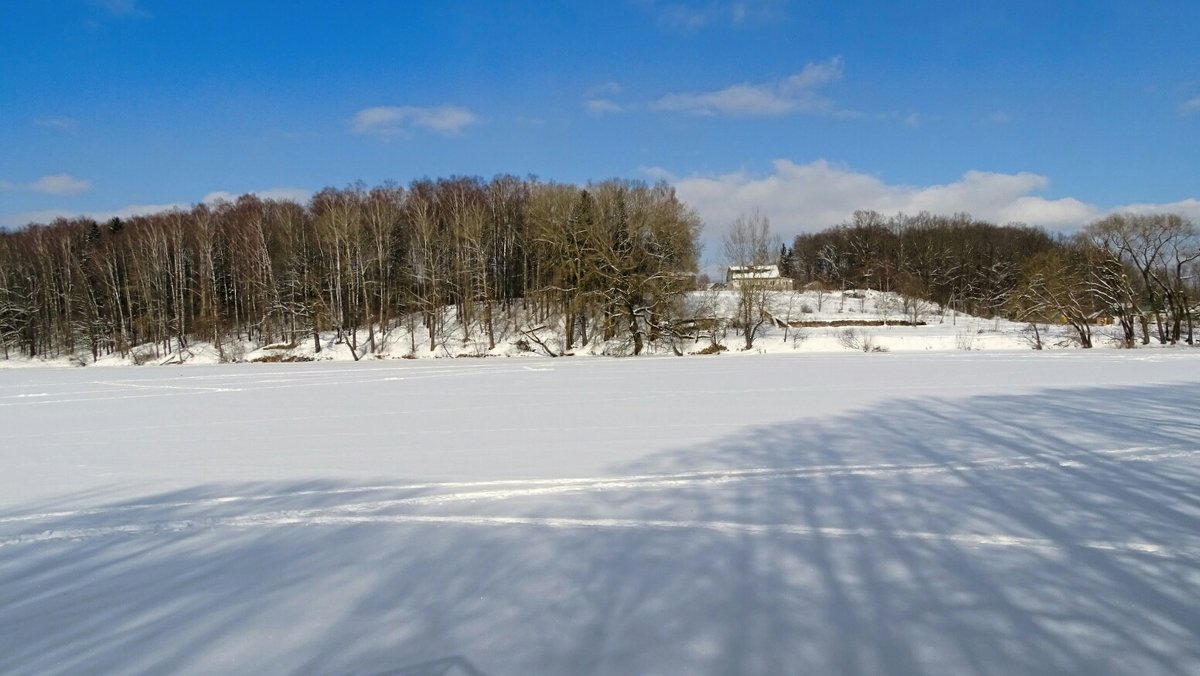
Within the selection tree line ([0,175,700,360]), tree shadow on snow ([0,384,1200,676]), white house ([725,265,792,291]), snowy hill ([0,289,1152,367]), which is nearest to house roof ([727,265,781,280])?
white house ([725,265,792,291])

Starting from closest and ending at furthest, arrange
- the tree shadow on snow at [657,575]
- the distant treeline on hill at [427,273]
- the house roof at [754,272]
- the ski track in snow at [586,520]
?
1. the tree shadow on snow at [657,575]
2. the ski track in snow at [586,520]
3. the distant treeline on hill at [427,273]
4. the house roof at [754,272]

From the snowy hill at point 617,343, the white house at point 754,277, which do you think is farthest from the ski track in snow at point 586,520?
the white house at point 754,277

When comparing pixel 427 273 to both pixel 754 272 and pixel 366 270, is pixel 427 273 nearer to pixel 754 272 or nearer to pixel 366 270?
pixel 366 270

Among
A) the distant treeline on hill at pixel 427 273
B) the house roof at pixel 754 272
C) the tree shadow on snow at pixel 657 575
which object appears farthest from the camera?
the house roof at pixel 754 272

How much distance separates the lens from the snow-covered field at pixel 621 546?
3688 mm

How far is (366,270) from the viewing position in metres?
41.6

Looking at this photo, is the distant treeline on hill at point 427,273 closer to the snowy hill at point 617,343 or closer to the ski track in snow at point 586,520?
the snowy hill at point 617,343

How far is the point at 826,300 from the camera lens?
65.8 metres

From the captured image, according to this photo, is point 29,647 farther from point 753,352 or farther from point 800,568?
point 753,352

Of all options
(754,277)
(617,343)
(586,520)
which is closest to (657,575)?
(586,520)

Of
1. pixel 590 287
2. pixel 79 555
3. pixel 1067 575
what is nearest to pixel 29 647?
pixel 79 555

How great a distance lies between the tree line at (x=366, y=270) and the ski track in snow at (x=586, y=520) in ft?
83.7

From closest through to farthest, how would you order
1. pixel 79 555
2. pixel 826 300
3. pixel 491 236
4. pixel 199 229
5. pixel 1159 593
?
pixel 1159 593
pixel 79 555
pixel 491 236
pixel 199 229
pixel 826 300

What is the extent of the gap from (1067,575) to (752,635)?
2581mm
